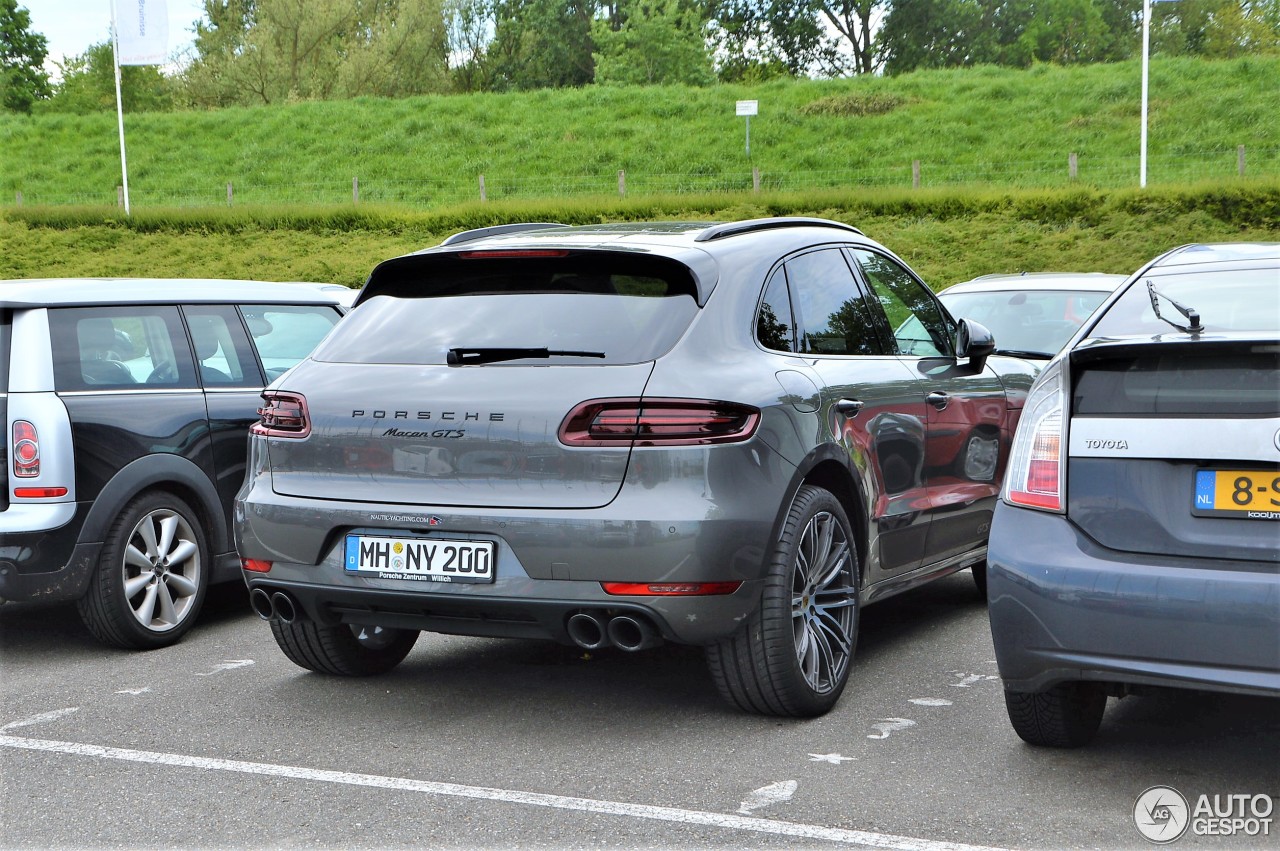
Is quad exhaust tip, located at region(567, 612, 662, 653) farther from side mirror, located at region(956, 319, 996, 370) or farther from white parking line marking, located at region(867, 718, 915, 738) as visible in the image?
side mirror, located at region(956, 319, 996, 370)

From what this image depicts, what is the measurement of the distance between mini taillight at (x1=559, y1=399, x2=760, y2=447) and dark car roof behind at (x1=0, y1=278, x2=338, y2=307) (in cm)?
299

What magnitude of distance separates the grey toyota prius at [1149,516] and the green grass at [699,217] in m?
20.4

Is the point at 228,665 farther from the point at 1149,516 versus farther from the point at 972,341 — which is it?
the point at 1149,516

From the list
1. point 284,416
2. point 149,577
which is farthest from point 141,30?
point 284,416

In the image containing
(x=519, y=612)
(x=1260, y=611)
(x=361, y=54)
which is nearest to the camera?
(x=1260, y=611)

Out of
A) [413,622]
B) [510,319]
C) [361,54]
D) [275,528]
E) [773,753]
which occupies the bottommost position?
[773,753]

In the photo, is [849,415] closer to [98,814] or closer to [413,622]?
[413,622]

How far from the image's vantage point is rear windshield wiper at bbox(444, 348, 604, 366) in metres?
4.48

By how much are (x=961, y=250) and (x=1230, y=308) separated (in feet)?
72.9

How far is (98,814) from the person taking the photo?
3.88 metres

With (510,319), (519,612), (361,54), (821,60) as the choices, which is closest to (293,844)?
(519,612)

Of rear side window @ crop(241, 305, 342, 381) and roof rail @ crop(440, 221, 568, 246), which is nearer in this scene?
roof rail @ crop(440, 221, 568, 246)

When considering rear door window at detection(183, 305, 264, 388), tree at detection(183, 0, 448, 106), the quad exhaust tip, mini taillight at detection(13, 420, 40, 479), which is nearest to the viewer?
the quad exhaust tip

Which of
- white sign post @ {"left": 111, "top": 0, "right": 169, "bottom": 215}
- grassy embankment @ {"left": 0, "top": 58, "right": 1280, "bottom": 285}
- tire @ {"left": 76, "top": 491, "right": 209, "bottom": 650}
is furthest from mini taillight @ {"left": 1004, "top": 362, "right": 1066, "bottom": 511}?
white sign post @ {"left": 111, "top": 0, "right": 169, "bottom": 215}
